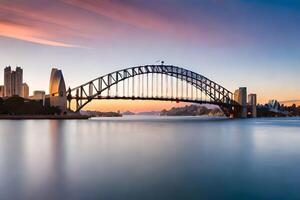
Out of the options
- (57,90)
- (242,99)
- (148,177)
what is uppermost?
(57,90)

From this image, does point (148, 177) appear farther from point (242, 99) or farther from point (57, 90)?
point (242, 99)

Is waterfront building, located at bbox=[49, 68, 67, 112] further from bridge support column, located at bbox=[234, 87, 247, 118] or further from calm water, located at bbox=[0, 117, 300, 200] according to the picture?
calm water, located at bbox=[0, 117, 300, 200]

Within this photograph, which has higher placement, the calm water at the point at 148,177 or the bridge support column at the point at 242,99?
the bridge support column at the point at 242,99

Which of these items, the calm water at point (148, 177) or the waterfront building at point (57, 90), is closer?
the calm water at point (148, 177)

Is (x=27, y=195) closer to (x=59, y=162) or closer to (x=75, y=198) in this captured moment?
(x=75, y=198)

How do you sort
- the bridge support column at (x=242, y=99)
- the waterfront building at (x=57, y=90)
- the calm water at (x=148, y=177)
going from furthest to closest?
1. the bridge support column at (x=242, y=99)
2. the waterfront building at (x=57, y=90)
3. the calm water at (x=148, y=177)

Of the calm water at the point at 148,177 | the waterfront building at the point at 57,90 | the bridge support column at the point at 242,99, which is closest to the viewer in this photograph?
the calm water at the point at 148,177

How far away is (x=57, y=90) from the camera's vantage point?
300 feet

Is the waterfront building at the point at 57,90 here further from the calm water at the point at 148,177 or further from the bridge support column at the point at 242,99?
the calm water at the point at 148,177

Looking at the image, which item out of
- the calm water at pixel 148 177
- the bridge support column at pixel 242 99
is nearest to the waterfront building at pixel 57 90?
the bridge support column at pixel 242 99

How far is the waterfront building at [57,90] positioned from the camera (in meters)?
91.5

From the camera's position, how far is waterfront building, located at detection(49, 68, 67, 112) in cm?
9150

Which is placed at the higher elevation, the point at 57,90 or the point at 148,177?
the point at 57,90

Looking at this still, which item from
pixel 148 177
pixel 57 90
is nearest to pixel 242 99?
pixel 57 90
